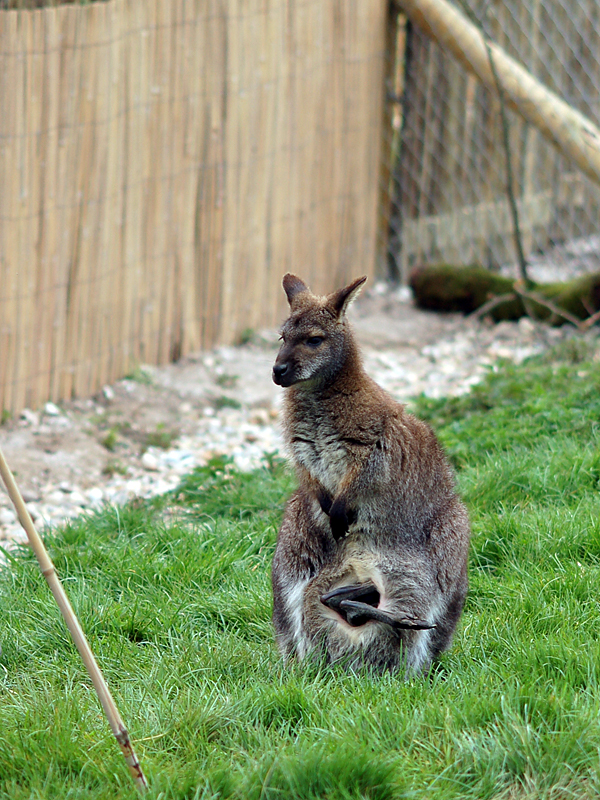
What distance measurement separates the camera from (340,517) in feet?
11.9

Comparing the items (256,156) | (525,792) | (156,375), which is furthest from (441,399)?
(525,792)

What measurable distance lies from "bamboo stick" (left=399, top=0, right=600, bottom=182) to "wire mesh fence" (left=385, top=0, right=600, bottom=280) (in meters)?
A: 0.28

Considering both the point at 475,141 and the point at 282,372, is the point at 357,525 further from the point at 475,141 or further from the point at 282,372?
the point at 475,141

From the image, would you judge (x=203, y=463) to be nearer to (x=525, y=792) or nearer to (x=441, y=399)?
(x=441, y=399)

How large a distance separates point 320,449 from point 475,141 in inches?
269

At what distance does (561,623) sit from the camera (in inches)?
152

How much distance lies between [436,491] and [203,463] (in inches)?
114

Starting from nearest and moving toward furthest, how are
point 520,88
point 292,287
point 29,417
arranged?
1. point 292,287
2. point 29,417
3. point 520,88

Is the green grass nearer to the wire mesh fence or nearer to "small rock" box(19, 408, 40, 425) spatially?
"small rock" box(19, 408, 40, 425)

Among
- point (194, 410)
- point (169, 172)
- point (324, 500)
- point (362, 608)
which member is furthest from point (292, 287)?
point (169, 172)

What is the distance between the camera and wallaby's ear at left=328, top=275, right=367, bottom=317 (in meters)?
3.82

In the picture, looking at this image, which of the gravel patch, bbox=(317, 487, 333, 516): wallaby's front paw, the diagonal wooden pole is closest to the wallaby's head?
bbox=(317, 487, 333, 516): wallaby's front paw

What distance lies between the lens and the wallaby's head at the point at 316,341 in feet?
12.3

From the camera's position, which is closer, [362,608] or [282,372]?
[362,608]
